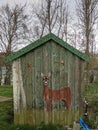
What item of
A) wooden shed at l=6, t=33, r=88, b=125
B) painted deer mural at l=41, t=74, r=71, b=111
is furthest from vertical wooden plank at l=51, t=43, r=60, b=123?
painted deer mural at l=41, t=74, r=71, b=111

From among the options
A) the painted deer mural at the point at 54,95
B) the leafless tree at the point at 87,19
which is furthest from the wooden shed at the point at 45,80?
the leafless tree at the point at 87,19

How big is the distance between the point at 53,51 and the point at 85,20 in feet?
49.1

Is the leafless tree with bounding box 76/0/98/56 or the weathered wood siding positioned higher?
the leafless tree with bounding box 76/0/98/56

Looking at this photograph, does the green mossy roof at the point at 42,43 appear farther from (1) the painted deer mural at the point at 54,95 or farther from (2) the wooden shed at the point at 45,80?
(1) the painted deer mural at the point at 54,95

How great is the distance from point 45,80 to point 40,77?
0.19 m

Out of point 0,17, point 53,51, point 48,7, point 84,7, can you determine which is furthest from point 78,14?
point 53,51

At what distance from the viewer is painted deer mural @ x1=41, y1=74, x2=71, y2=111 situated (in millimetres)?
8297

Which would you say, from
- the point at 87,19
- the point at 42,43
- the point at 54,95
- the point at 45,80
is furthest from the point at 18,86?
the point at 87,19

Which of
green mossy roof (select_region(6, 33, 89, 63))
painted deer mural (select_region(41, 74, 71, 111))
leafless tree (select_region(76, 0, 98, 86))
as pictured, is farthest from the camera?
leafless tree (select_region(76, 0, 98, 86))

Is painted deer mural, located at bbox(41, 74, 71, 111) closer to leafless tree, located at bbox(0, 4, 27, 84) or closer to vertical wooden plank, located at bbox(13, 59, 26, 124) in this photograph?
vertical wooden plank, located at bbox(13, 59, 26, 124)

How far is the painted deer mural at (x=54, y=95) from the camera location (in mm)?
8297

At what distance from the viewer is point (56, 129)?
8.00m

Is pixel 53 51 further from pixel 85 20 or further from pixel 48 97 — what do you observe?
pixel 85 20

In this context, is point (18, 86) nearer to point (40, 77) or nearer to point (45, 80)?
point (40, 77)
